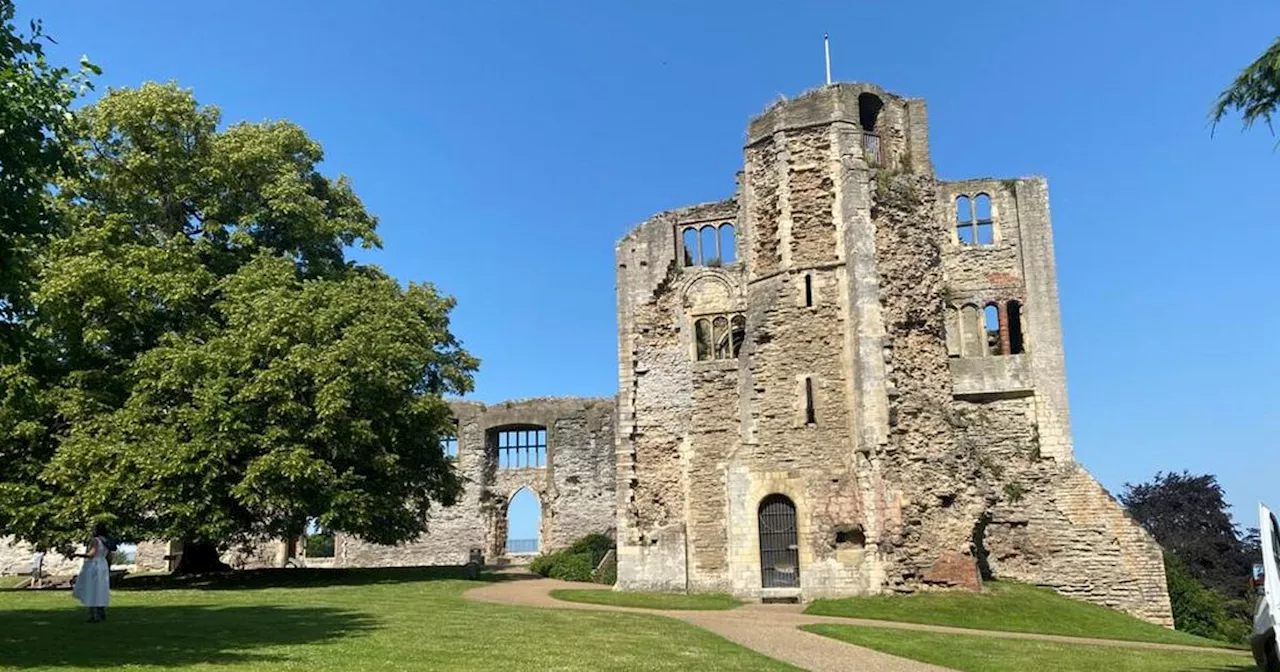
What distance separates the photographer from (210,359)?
2136cm

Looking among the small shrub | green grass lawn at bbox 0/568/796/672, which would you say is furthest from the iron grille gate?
the small shrub

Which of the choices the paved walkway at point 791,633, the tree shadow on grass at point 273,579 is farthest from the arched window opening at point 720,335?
the tree shadow on grass at point 273,579

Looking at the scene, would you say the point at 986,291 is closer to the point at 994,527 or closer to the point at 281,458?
the point at 994,527

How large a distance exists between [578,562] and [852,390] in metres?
Result: 12.4

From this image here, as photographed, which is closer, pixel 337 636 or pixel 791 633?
pixel 337 636

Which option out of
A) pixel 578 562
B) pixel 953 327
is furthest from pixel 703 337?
pixel 578 562

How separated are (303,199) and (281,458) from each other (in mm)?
7835

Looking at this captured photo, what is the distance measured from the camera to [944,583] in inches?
811

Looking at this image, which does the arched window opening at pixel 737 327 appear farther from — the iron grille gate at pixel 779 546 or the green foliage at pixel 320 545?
the green foliage at pixel 320 545

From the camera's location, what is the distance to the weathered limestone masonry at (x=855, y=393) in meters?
21.6

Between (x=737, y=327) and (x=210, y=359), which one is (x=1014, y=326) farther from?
(x=210, y=359)

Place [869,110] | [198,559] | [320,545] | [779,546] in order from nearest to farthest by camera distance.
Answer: [779,546] → [198,559] → [869,110] → [320,545]

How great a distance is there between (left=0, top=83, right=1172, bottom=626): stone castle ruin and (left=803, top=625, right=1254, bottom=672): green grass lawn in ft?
17.7

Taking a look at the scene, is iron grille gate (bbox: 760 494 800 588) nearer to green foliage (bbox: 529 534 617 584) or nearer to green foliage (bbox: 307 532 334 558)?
green foliage (bbox: 529 534 617 584)
